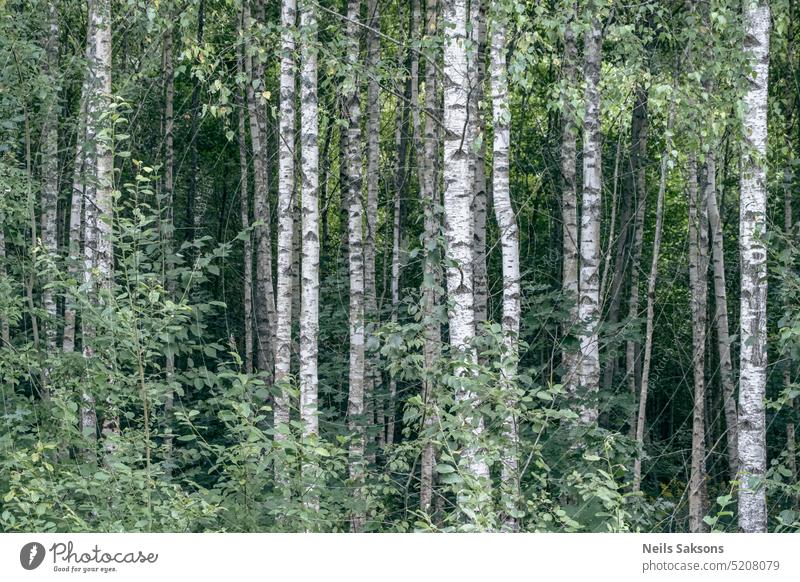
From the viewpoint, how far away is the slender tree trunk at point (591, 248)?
9.61 meters

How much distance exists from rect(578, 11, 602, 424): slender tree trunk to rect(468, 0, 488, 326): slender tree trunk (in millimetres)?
1112

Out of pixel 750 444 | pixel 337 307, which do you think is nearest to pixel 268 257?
pixel 337 307

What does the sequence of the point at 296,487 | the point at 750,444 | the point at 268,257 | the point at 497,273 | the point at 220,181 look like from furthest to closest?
the point at 220,181, the point at 497,273, the point at 268,257, the point at 750,444, the point at 296,487

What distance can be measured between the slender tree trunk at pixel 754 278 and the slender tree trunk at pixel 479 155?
8.01 feet

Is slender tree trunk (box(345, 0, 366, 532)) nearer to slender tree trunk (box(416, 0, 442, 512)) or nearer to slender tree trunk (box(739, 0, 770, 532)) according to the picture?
slender tree trunk (box(416, 0, 442, 512))

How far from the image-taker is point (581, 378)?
398 inches

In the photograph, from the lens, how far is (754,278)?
8.27 meters

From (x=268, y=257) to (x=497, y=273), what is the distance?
6651 millimetres

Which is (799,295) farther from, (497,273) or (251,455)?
(497,273)

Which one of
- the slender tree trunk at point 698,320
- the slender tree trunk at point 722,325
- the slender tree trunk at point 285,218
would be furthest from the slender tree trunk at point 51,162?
the slender tree trunk at point 722,325

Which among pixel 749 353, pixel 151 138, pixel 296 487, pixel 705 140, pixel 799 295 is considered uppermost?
pixel 151 138

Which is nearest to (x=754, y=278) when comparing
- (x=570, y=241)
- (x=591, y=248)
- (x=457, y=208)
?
(x=591, y=248)
